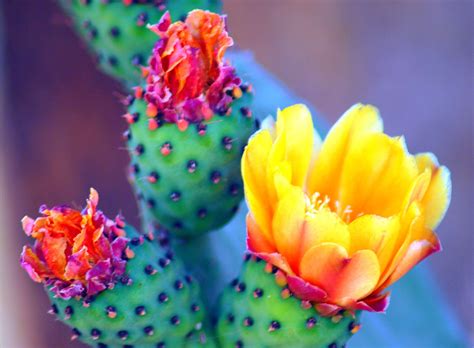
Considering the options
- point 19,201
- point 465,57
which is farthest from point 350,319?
point 465,57

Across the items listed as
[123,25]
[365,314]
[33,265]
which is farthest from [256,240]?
[365,314]

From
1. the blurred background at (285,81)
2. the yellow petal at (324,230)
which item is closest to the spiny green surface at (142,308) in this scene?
the yellow petal at (324,230)

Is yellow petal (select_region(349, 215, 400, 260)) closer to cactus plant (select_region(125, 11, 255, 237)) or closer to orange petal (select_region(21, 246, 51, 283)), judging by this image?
cactus plant (select_region(125, 11, 255, 237))

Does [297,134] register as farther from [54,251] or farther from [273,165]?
[54,251]

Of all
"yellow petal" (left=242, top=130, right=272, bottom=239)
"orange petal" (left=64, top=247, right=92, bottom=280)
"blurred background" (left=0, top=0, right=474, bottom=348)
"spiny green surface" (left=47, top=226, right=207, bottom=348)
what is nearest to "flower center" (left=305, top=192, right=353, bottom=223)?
"yellow petal" (left=242, top=130, right=272, bottom=239)

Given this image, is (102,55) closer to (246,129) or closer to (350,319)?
(246,129)
